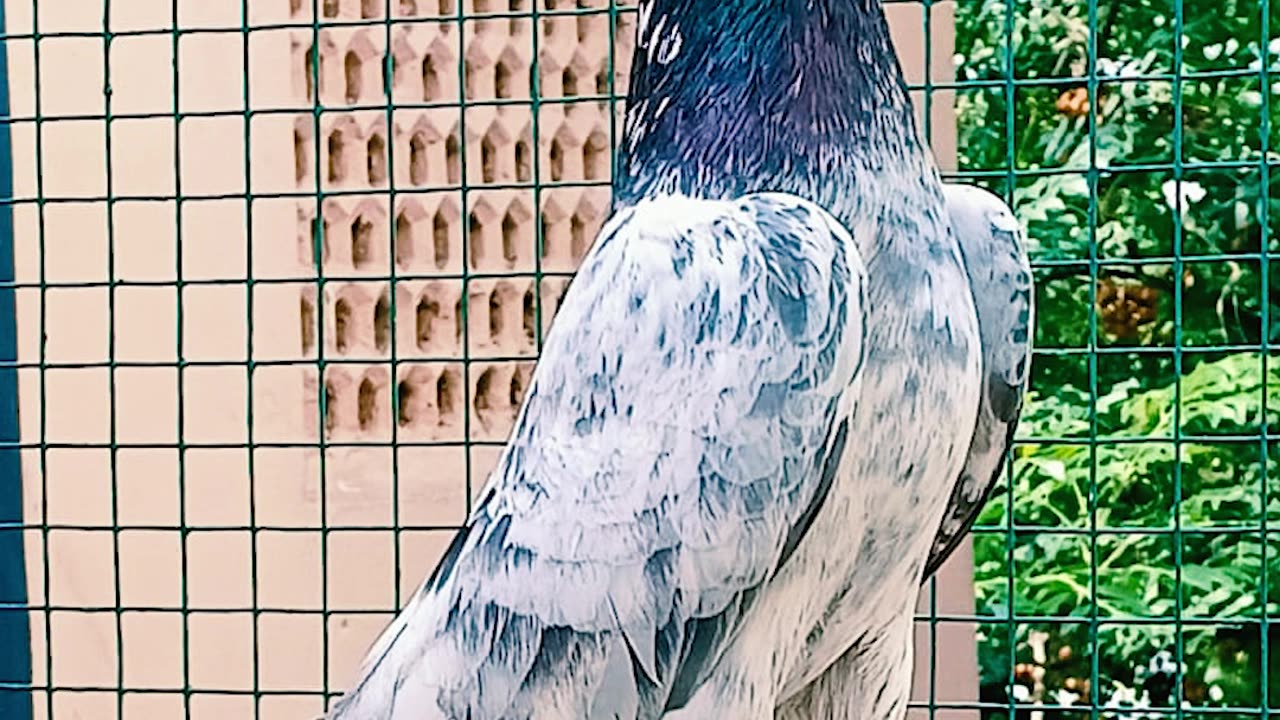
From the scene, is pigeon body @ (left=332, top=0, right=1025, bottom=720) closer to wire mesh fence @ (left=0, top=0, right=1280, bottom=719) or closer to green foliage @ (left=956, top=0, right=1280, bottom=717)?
wire mesh fence @ (left=0, top=0, right=1280, bottom=719)

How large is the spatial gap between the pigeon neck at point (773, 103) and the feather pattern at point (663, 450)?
17 mm

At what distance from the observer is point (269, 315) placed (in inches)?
54.1

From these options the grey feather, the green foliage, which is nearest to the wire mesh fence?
the grey feather

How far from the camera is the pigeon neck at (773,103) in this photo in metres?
0.63

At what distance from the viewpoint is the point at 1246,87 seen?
2002mm

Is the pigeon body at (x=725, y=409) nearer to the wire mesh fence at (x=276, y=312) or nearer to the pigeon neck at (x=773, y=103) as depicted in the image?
the pigeon neck at (x=773, y=103)

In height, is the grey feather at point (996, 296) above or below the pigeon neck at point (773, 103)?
below

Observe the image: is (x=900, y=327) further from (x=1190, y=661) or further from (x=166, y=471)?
(x=1190, y=661)

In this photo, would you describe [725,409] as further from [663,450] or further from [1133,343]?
[1133,343]

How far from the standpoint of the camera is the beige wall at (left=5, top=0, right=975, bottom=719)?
130 cm

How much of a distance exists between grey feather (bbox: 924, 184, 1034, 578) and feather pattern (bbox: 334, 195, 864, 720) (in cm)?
12

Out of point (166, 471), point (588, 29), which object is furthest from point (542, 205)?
point (166, 471)

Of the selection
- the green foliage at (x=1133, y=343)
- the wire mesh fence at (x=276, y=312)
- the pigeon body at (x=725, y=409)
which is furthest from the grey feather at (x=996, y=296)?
the green foliage at (x=1133, y=343)

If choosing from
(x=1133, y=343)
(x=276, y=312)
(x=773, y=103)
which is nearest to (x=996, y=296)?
(x=773, y=103)
